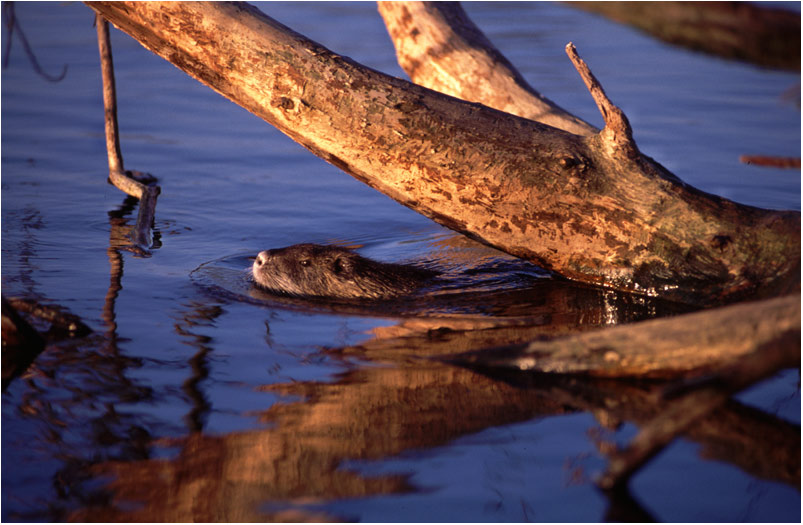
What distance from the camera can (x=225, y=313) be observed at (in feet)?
14.7

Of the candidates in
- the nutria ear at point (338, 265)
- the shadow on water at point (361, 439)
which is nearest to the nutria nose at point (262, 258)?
the nutria ear at point (338, 265)

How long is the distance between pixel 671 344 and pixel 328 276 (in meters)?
2.20

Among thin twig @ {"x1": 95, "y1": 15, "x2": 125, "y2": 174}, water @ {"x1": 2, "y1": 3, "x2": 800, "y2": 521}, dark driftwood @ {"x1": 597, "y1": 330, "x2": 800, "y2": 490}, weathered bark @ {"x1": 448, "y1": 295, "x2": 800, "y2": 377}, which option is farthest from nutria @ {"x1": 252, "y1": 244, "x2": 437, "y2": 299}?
dark driftwood @ {"x1": 597, "y1": 330, "x2": 800, "y2": 490}

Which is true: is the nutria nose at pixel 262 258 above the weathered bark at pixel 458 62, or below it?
below

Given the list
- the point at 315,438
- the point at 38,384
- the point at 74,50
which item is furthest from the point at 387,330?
the point at 74,50

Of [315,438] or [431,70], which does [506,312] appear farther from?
[431,70]

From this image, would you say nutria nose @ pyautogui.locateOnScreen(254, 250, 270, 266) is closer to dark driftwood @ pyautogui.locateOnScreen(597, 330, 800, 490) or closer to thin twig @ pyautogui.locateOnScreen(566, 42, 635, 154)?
thin twig @ pyautogui.locateOnScreen(566, 42, 635, 154)

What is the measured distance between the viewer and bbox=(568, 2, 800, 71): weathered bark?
352cm

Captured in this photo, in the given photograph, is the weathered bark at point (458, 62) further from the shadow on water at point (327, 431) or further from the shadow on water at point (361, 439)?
the shadow on water at point (361, 439)

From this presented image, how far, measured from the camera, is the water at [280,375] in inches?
112

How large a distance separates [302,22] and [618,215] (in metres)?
8.45

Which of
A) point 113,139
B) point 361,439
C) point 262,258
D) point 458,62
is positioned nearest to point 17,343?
point 262,258

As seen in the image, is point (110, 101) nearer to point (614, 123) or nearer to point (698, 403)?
point (614, 123)

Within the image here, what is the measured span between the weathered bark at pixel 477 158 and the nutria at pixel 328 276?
1.88ft
